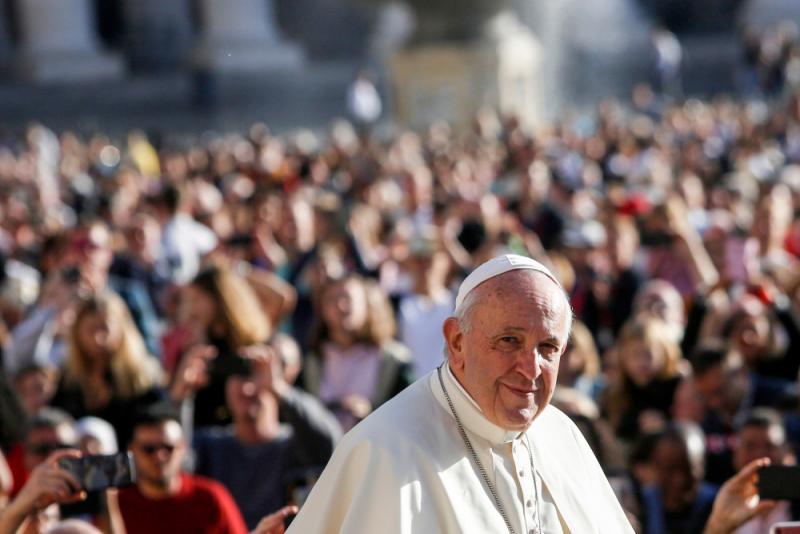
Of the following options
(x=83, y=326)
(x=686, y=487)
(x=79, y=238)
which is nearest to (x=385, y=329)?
(x=83, y=326)

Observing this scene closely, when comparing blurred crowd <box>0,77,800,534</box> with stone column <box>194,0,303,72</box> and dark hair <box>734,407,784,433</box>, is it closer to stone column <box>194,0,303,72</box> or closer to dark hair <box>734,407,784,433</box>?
dark hair <box>734,407,784,433</box>

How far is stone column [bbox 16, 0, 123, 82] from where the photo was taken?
40.7 metres

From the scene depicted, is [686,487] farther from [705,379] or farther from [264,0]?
[264,0]

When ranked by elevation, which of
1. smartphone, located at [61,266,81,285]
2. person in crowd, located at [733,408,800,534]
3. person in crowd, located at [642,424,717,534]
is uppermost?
smartphone, located at [61,266,81,285]

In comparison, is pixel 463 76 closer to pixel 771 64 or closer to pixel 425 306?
pixel 771 64

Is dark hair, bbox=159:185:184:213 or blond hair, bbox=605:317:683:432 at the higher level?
dark hair, bbox=159:185:184:213

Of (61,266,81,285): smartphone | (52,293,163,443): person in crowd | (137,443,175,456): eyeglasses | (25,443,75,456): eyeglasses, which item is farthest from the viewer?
(61,266,81,285): smartphone

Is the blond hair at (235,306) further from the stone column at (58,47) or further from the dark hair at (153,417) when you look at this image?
the stone column at (58,47)

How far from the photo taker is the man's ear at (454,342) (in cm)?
391

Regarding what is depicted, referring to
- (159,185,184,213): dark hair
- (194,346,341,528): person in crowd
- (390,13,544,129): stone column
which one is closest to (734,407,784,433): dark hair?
(194,346,341,528): person in crowd

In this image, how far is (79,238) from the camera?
10891mm

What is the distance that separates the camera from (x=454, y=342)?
394cm

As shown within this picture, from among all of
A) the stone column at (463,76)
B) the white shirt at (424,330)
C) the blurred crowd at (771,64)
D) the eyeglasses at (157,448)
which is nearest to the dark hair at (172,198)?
the white shirt at (424,330)

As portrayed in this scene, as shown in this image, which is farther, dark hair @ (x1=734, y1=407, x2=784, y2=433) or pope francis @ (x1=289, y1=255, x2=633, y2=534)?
dark hair @ (x1=734, y1=407, x2=784, y2=433)
